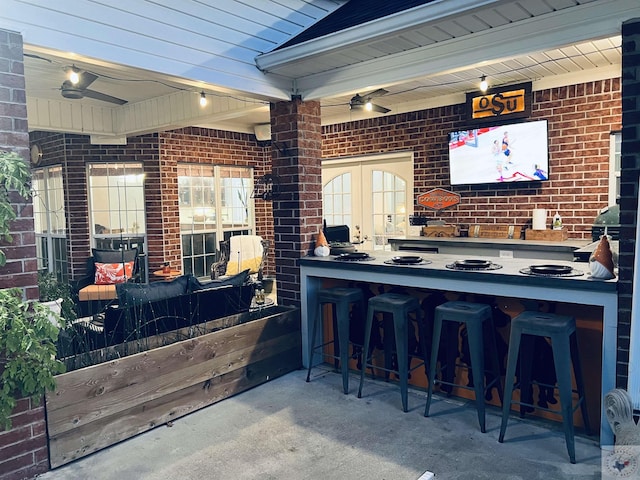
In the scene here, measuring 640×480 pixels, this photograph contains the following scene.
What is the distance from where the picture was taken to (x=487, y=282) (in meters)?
3.02

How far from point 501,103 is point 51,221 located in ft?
21.3

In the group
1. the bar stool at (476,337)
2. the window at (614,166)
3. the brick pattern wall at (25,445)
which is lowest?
the brick pattern wall at (25,445)

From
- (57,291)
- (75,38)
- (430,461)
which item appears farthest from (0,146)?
(430,461)

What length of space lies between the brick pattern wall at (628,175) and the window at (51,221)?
6.75 meters

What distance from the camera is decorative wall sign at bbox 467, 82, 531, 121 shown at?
16.3 feet

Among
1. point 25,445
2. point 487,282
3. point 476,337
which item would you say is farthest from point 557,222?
point 25,445

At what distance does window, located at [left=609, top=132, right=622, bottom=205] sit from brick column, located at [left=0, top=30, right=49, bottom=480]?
4.90m

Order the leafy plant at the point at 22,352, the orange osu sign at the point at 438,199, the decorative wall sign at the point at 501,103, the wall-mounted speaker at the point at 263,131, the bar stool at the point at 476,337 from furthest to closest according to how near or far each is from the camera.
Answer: the wall-mounted speaker at the point at 263,131 < the orange osu sign at the point at 438,199 < the decorative wall sign at the point at 501,103 < the bar stool at the point at 476,337 < the leafy plant at the point at 22,352

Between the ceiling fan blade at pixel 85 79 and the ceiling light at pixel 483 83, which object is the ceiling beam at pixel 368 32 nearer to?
the ceiling fan blade at pixel 85 79

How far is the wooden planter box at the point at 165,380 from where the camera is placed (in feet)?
8.68

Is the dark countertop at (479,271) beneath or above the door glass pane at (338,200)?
beneath

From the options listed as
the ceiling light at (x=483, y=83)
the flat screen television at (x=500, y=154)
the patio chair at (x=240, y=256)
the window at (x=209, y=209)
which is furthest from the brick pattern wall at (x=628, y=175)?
the window at (x=209, y=209)

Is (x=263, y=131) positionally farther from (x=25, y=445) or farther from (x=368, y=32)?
(x=25, y=445)

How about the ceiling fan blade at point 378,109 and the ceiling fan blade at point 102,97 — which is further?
the ceiling fan blade at point 378,109
